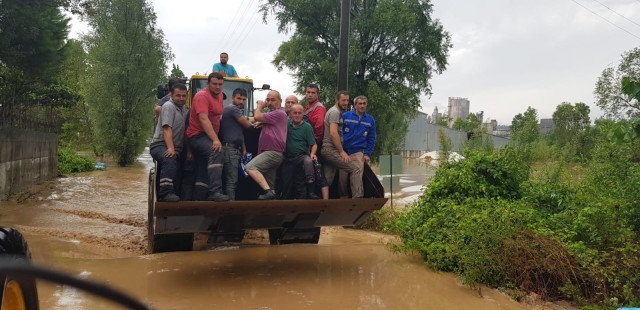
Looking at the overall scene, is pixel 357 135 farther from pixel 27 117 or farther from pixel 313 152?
pixel 27 117

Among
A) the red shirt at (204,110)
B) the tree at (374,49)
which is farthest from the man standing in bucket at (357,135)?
the tree at (374,49)

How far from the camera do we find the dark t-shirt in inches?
235

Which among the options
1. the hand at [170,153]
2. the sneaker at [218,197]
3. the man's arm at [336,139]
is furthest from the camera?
the man's arm at [336,139]

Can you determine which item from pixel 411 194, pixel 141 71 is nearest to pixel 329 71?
pixel 411 194

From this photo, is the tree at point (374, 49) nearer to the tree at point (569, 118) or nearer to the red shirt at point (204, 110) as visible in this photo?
the red shirt at point (204, 110)

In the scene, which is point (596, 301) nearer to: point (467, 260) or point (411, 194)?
point (467, 260)

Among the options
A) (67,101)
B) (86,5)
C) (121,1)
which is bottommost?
(67,101)

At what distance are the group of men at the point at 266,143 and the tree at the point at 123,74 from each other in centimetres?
2487

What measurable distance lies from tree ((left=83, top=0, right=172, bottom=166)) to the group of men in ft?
81.6

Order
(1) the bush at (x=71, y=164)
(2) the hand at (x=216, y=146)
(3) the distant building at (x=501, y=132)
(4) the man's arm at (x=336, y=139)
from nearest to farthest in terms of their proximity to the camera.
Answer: (2) the hand at (x=216, y=146) < (4) the man's arm at (x=336, y=139) < (1) the bush at (x=71, y=164) < (3) the distant building at (x=501, y=132)

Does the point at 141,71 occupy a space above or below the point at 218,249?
above

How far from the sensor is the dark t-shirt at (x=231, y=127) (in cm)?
596

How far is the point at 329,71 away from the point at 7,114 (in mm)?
→ 12524

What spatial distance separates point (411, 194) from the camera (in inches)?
716
